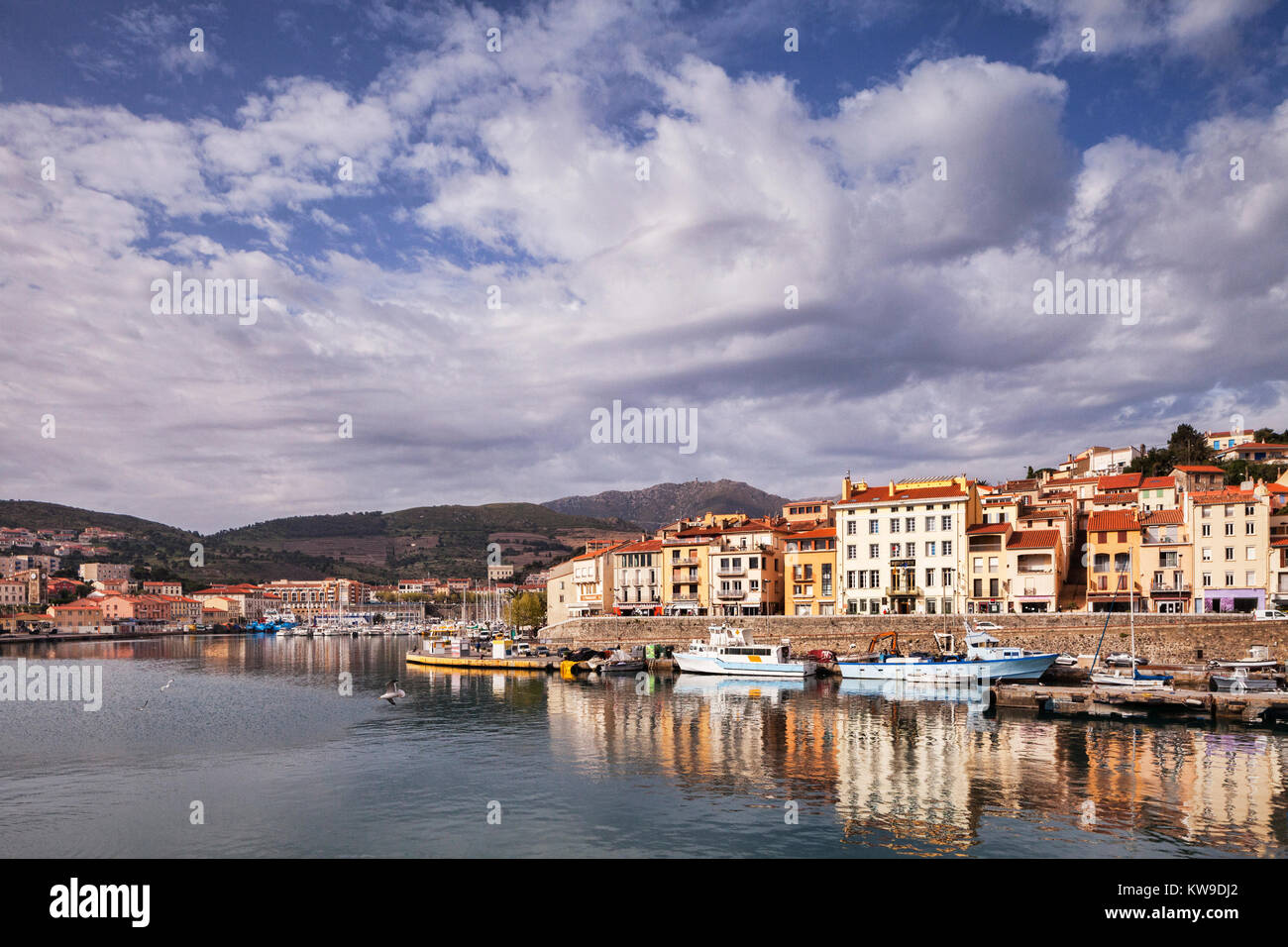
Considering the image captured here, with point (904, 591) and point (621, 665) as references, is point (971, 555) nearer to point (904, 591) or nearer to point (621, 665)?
point (904, 591)

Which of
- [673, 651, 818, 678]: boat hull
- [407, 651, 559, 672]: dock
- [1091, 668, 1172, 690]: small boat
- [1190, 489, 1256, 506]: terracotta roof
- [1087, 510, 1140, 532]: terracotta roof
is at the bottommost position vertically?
[407, 651, 559, 672]: dock

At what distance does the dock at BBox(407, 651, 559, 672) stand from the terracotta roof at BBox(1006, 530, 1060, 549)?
125ft

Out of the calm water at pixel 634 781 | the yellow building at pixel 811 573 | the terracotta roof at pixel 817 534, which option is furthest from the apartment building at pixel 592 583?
the calm water at pixel 634 781

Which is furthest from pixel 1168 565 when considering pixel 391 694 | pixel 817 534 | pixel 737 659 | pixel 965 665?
pixel 391 694

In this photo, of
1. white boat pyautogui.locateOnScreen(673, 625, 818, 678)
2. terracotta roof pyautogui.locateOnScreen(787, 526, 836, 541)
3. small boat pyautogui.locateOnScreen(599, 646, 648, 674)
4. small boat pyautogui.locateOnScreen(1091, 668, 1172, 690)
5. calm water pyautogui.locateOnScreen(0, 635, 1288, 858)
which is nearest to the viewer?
calm water pyautogui.locateOnScreen(0, 635, 1288, 858)

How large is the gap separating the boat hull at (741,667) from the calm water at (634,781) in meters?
10.1

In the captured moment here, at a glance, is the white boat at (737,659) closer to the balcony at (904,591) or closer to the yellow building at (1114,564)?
the balcony at (904,591)

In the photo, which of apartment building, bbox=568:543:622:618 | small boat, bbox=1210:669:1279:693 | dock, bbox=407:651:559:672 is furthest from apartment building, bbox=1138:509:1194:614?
apartment building, bbox=568:543:622:618

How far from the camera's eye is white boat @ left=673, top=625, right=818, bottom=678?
60500mm

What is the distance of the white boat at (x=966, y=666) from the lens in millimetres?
53156

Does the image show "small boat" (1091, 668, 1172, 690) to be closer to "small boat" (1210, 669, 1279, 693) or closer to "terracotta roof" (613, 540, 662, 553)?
"small boat" (1210, 669, 1279, 693)

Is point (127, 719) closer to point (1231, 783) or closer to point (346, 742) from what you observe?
point (346, 742)
